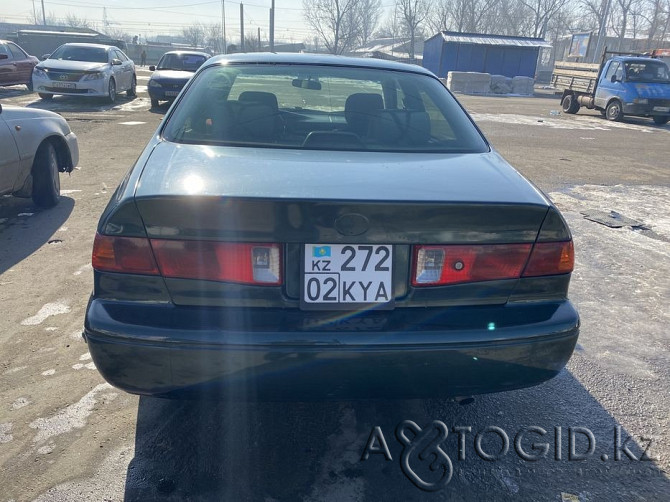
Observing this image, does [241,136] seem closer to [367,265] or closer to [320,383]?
[367,265]

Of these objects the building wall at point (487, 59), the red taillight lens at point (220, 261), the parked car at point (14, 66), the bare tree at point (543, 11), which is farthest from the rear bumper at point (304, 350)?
the bare tree at point (543, 11)

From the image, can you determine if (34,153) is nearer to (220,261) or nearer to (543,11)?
(220,261)

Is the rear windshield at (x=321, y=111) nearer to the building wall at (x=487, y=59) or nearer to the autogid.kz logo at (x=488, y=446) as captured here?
the autogid.kz logo at (x=488, y=446)

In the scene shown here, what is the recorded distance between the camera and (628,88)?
16.6 m

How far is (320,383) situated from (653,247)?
175 inches

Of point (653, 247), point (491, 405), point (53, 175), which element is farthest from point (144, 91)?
point (491, 405)

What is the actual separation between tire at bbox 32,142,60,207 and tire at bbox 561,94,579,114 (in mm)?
18552

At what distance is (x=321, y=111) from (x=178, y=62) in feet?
47.2

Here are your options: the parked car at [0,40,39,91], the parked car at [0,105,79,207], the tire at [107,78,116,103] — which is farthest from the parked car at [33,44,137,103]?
the parked car at [0,105,79,207]

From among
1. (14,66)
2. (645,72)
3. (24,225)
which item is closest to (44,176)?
(24,225)

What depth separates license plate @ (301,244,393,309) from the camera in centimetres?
191

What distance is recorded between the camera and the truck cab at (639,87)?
16200mm

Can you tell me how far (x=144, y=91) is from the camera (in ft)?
67.8

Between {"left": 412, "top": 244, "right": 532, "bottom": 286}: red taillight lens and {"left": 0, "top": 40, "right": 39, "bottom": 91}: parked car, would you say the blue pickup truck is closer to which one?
{"left": 412, "top": 244, "right": 532, "bottom": 286}: red taillight lens
